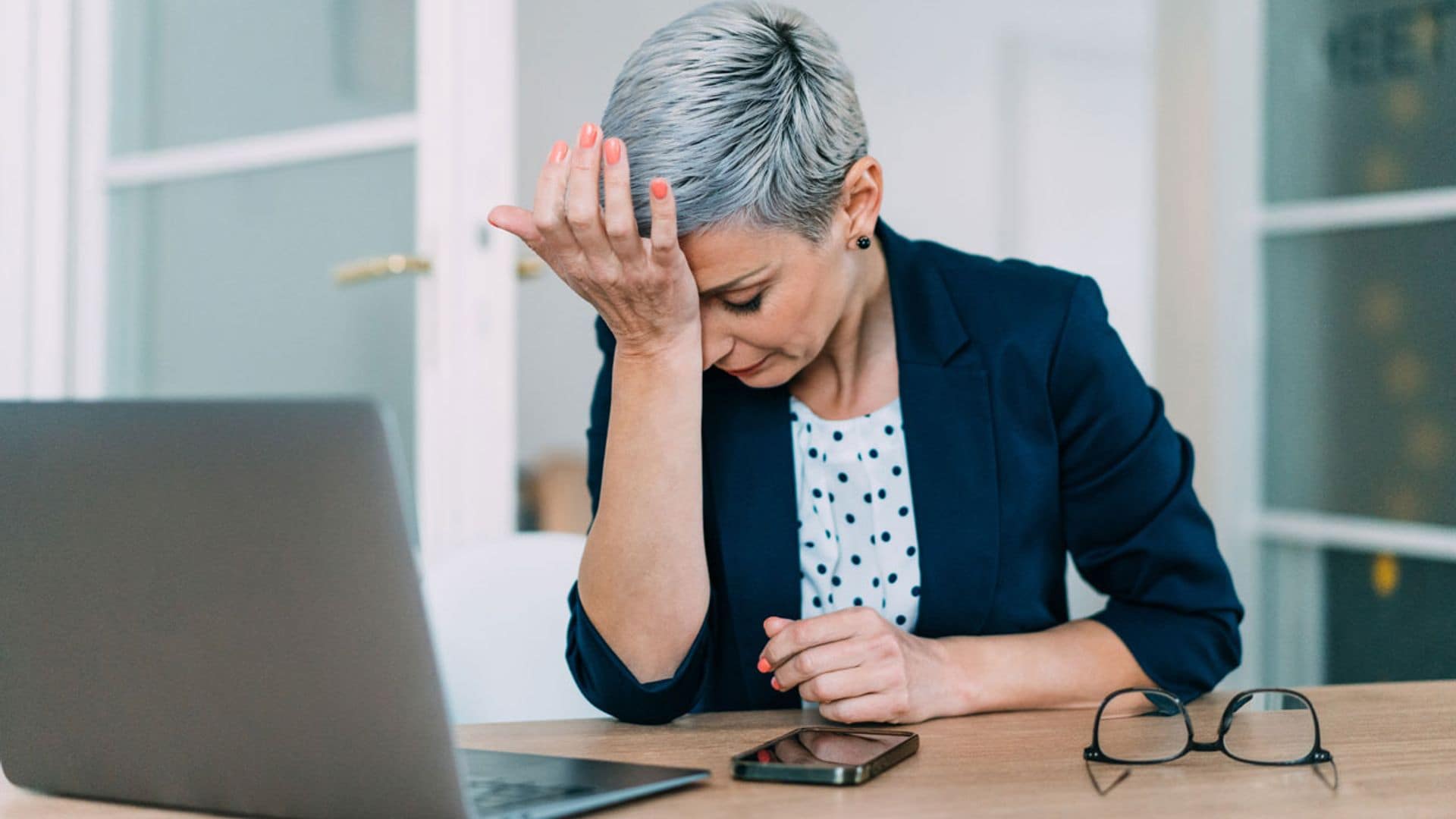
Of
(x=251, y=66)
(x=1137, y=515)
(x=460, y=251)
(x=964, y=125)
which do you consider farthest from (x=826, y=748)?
(x=964, y=125)

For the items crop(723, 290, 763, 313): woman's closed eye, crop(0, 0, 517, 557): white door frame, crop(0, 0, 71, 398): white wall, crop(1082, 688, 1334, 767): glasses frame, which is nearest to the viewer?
crop(1082, 688, 1334, 767): glasses frame

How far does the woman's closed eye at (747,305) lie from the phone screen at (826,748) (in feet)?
1.18

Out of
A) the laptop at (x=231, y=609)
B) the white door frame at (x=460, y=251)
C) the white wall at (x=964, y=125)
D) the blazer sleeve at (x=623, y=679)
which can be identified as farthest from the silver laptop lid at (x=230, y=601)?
the white wall at (x=964, y=125)

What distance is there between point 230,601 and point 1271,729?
0.70 metres

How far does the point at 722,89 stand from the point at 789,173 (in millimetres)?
89

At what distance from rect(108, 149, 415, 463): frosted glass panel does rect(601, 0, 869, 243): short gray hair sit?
3.36 ft

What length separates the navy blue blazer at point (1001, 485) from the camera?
1.18m

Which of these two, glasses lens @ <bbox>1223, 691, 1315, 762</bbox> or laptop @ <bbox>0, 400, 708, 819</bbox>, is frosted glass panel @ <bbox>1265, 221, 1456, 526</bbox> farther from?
laptop @ <bbox>0, 400, 708, 819</bbox>

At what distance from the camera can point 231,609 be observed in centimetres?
62

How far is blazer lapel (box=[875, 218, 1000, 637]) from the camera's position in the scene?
1188 mm

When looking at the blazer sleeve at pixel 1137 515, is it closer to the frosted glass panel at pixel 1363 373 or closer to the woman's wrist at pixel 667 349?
the woman's wrist at pixel 667 349

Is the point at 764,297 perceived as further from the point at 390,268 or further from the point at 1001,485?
the point at 390,268

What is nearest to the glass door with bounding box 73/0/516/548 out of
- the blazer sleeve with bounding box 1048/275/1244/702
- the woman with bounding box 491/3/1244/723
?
the woman with bounding box 491/3/1244/723

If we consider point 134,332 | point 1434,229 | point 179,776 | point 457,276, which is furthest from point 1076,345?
point 134,332
